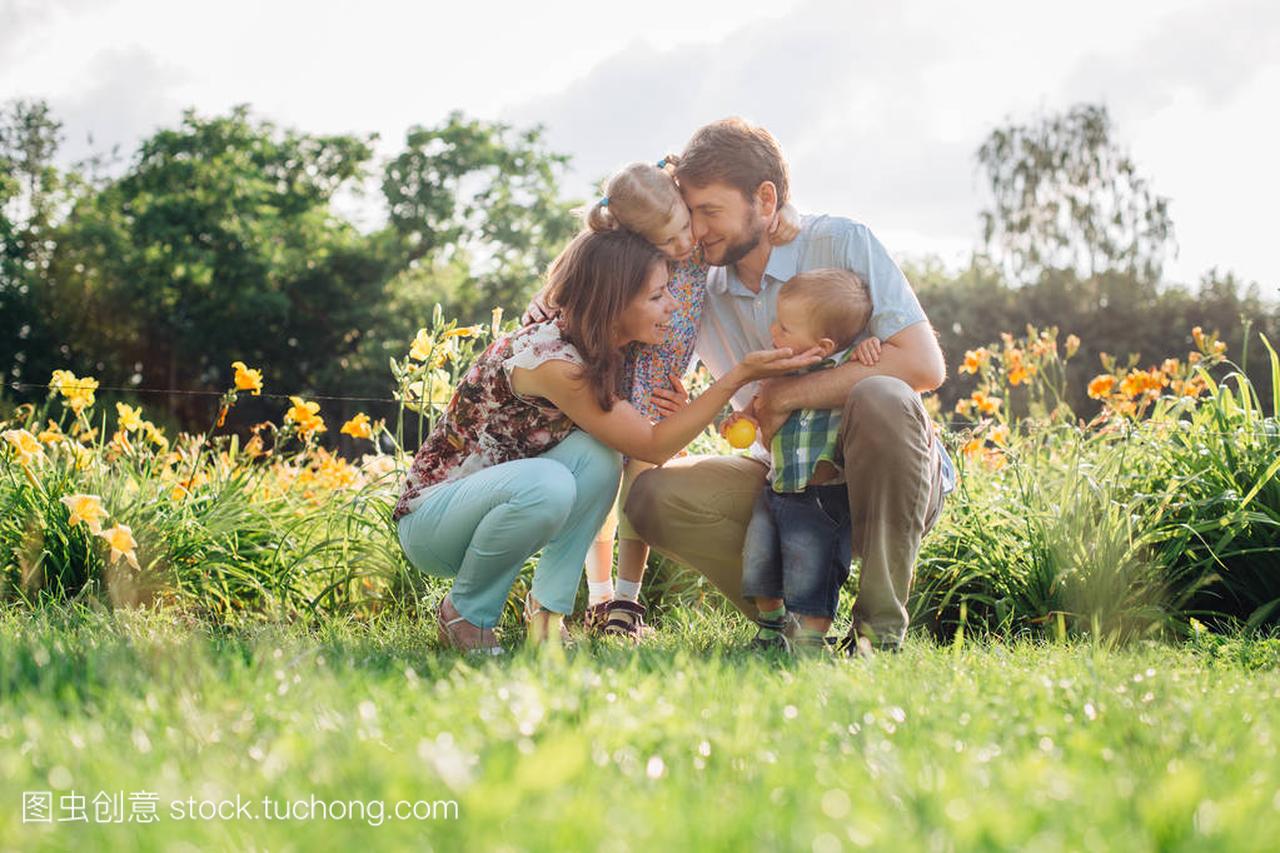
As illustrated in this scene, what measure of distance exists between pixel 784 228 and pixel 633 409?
0.77 meters

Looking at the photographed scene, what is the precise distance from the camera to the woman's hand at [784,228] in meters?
3.44

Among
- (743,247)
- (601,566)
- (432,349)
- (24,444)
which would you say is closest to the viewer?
(743,247)

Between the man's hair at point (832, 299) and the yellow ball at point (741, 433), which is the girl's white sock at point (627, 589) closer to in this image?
the yellow ball at point (741, 433)

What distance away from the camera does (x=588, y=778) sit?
1.41 meters

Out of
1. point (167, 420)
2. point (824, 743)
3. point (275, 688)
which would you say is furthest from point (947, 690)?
point (167, 420)

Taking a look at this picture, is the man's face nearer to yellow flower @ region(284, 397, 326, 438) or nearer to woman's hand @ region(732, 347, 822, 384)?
woman's hand @ region(732, 347, 822, 384)

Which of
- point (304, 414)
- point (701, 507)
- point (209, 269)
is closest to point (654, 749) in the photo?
point (701, 507)

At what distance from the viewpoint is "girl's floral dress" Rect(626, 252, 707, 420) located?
341 cm

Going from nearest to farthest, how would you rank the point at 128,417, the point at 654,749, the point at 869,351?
the point at 654,749 < the point at 869,351 < the point at 128,417

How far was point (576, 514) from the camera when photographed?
3209 millimetres

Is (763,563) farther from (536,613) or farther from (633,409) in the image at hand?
(536,613)

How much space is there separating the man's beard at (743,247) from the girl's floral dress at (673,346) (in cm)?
10

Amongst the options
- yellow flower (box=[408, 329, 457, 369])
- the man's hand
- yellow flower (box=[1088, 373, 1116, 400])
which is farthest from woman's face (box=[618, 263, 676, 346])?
yellow flower (box=[1088, 373, 1116, 400])

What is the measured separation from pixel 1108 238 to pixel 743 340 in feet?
79.9
